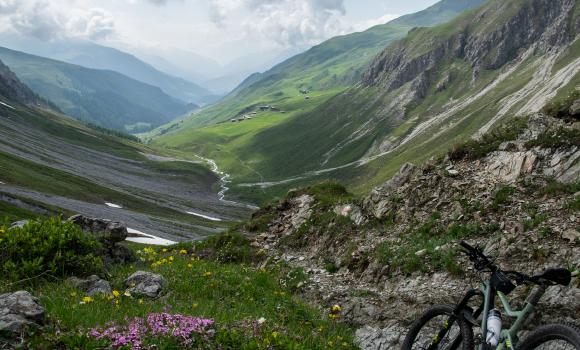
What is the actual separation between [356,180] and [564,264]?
606 feet

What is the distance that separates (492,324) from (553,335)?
990mm

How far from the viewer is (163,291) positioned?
11.9m

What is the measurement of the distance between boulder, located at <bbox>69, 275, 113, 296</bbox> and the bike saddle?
9.32 meters

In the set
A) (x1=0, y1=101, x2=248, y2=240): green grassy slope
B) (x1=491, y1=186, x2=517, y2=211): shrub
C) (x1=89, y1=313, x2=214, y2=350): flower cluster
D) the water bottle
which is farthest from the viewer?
(x1=0, y1=101, x2=248, y2=240): green grassy slope

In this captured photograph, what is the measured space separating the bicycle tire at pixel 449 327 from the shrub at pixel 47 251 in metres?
8.76

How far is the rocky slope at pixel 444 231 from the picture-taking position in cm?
1250

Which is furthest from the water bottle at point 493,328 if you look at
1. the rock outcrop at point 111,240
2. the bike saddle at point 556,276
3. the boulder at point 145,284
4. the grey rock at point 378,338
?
the rock outcrop at point 111,240

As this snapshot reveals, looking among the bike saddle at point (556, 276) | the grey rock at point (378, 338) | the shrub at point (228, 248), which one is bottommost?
the shrub at point (228, 248)

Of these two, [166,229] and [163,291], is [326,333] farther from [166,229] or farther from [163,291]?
[166,229]

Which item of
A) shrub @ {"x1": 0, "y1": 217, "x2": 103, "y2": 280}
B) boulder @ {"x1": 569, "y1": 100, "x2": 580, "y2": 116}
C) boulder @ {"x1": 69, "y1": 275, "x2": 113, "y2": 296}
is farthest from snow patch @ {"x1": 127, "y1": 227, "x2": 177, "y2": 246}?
boulder @ {"x1": 569, "y1": 100, "x2": 580, "y2": 116}

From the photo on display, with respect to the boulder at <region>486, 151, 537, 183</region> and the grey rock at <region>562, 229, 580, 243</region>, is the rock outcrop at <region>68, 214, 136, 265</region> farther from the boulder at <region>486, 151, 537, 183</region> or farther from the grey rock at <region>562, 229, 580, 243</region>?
the boulder at <region>486, 151, 537, 183</region>

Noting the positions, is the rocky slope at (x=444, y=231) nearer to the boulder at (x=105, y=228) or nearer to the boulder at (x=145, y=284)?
the boulder at (x=145, y=284)

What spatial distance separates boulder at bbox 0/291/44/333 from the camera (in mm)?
6926

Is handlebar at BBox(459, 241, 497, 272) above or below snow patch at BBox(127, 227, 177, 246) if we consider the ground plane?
above
